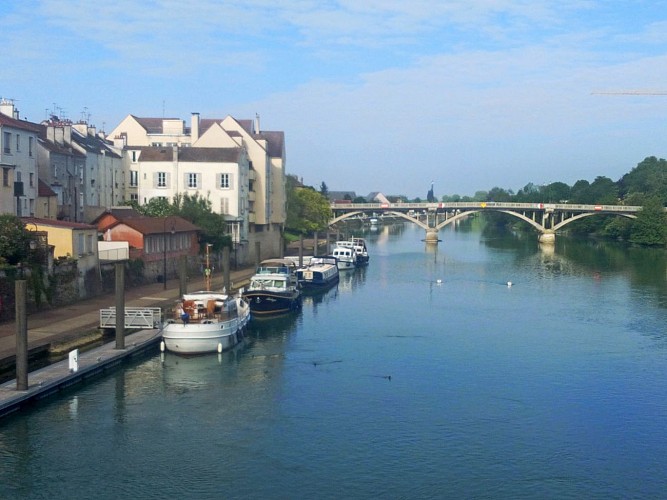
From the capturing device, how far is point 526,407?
3200cm

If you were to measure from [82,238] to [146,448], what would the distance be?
2380 centimetres

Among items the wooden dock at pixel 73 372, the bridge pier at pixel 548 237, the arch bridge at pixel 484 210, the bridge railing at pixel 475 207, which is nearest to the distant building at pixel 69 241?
the wooden dock at pixel 73 372

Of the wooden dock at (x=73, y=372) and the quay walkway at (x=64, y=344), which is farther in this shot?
the quay walkway at (x=64, y=344)

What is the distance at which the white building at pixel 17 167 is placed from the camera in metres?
50.3

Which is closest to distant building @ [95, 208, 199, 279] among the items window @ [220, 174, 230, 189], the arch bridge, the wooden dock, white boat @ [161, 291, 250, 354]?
white boat @ [161, 291, 250, 354]

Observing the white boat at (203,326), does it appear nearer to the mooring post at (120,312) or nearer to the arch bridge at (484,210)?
the mooring post at (120,312)

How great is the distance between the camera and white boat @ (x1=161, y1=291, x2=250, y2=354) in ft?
126

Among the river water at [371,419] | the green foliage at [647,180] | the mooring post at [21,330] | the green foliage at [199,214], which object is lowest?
the river water at [371,419]

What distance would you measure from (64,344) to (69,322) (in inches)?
173

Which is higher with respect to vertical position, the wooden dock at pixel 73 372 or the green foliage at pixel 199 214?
the green foliage at pixel 199 214

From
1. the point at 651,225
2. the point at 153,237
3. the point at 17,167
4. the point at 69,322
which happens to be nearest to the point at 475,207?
the point at 651,225

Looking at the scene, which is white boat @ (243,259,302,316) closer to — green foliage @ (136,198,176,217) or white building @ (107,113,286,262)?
white building @ (107,113,286,262)

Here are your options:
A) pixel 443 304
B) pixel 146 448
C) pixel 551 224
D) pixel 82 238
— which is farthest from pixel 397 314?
pixel 551 224

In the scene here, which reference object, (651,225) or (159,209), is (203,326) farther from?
(651,225)
